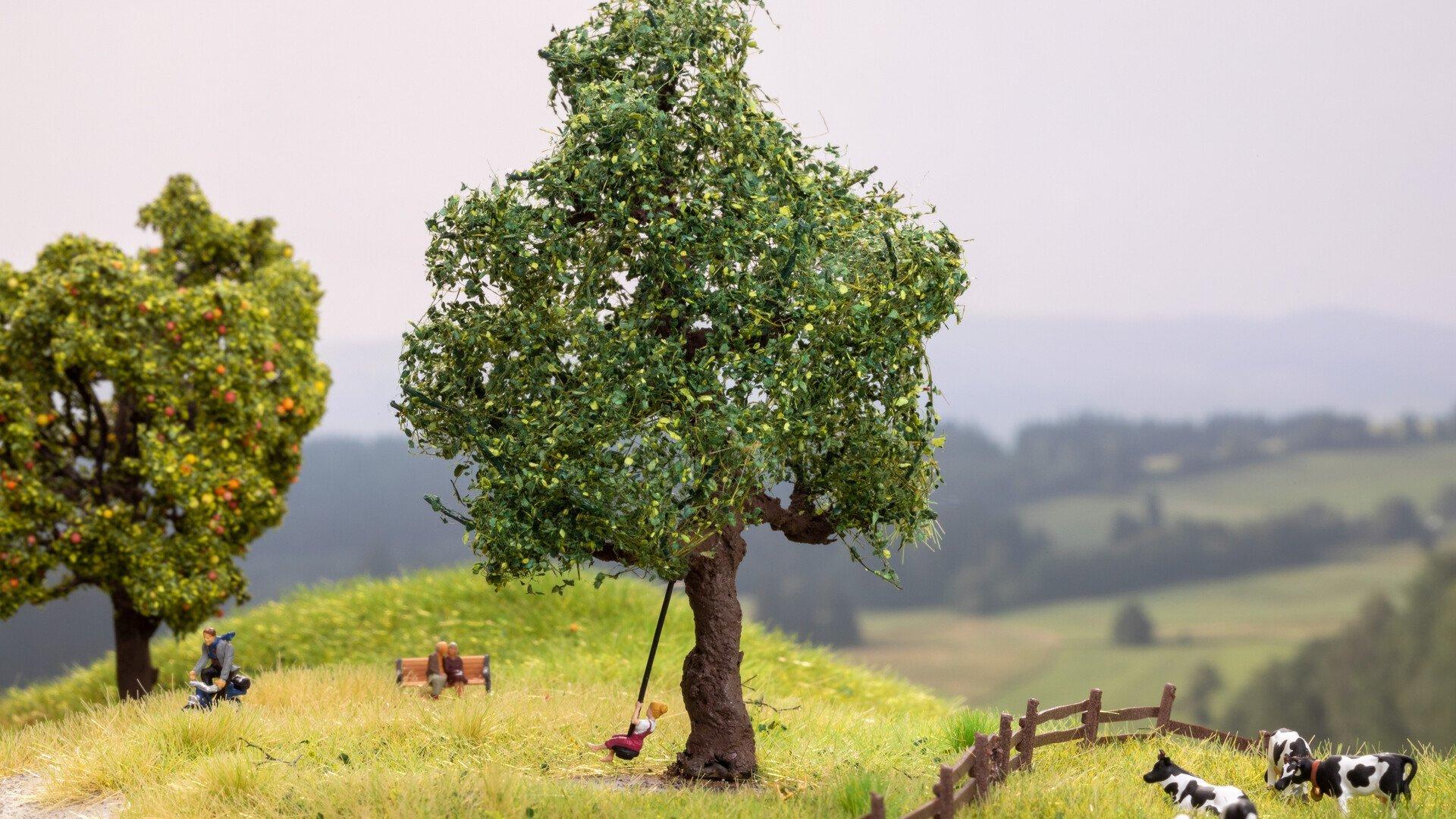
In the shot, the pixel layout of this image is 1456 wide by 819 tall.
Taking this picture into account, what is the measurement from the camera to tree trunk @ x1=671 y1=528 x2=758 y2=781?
13.7 metres

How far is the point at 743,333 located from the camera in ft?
41.3

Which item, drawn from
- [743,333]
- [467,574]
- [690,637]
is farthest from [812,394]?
[467,574]

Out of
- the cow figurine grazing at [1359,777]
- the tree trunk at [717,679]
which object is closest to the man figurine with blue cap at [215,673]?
the tree trunk at [717,679]

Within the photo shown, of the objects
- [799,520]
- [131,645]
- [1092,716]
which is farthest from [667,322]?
[131,645]

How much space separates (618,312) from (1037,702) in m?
6.64

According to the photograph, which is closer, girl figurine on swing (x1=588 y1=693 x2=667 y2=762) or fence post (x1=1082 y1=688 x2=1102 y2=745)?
girl figurine on swing (x1=588 y1=693 x2=667 y2=762)

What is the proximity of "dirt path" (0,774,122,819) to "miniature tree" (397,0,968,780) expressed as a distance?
529 cm

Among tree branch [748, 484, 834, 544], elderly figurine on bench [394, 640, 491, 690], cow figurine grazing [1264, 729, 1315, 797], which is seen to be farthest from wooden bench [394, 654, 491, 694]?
cow figurine grazing [1264, 729, 1315, 797]

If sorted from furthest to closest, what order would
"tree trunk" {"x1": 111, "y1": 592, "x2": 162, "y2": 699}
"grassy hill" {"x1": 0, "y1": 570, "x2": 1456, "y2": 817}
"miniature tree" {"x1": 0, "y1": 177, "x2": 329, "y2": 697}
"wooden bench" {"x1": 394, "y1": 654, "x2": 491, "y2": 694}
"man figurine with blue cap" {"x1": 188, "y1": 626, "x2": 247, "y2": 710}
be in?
"tree trunk" {"x1": 111, "y1": 592, "x2": 162, "y2": 699} → "miniature tree" {"x1": 0, "y1": 177, "x2": 329, "y2": 697} → "wooden bench" {"x1": 394, "y1": 654, "x2": 491, "y2": 694} → "man figurine with blue cap" {"x1": 188, "y1": 626, "x2": 247, "y2": 710} → "grassy hill" {"x1": 0, "y1": 570, "x2": 1456, "y2": 817}

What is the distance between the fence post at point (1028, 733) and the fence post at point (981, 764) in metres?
1.82

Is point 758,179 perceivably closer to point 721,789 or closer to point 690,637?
point 721,789

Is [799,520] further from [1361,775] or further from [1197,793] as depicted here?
[1361,775]

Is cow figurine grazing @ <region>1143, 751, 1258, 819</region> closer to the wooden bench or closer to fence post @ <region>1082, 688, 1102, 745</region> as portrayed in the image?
fence post @ <region>1082, 688, 1102, 745</region>

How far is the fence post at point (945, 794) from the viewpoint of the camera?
1117cm
